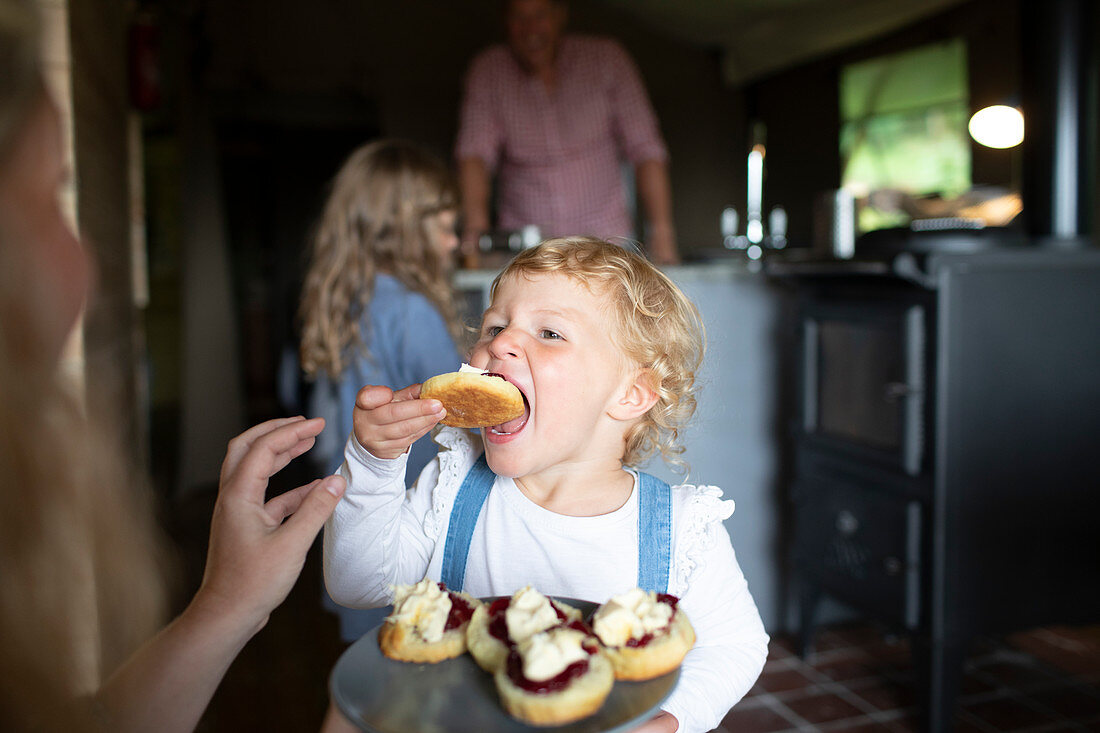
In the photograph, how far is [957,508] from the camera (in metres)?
1.75

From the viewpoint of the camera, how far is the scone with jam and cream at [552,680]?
42 cm

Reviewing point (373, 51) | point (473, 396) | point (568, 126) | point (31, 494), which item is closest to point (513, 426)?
point (473, 396)

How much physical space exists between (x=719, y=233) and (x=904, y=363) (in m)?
4.76

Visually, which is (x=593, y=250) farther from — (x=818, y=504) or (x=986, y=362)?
(x=818, y=504)

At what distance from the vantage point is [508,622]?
47 centimetres

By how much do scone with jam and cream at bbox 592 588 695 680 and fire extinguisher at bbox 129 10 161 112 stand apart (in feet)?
9.05

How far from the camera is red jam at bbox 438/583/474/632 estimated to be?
50 cm

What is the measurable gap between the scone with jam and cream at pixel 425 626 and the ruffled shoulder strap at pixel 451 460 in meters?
0.13

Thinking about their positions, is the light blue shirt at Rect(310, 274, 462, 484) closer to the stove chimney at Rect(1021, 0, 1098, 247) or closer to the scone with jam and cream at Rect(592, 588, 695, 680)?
the scone with jam and cream at Rect(592, 588, 695, 680)

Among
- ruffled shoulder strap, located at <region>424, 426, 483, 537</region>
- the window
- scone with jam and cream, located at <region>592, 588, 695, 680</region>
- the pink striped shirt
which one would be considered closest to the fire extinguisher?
the pink striped shirt

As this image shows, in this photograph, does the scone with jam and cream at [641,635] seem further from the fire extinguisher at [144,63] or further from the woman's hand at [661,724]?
the fire extinguisher at [144,63]

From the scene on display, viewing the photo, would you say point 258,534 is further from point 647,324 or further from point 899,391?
point 899,391

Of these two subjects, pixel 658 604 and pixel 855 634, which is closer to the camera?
pixel 658 604

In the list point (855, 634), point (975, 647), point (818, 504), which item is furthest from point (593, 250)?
point (975, 647)
